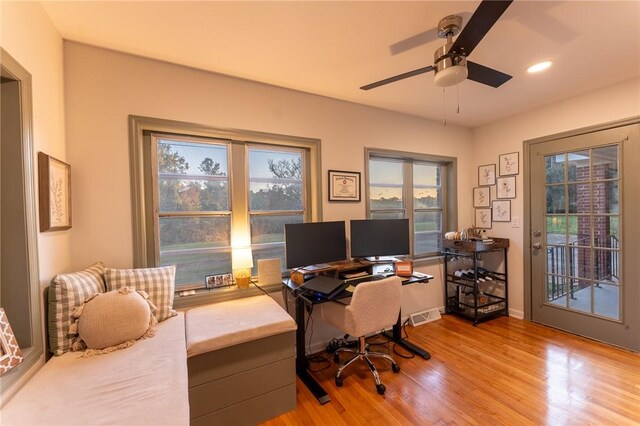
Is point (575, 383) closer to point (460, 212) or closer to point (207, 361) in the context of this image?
point (460, 212)

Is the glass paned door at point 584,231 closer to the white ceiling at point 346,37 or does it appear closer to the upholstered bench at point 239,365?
the white ceiling at point 346,37

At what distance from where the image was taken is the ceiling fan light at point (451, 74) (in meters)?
1.47

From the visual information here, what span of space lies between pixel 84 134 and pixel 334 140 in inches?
81.8

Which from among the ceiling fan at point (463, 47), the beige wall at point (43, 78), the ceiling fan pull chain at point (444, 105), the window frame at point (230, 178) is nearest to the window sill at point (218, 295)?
the window frame at point (230, 178)

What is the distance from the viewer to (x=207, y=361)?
1.65 meters

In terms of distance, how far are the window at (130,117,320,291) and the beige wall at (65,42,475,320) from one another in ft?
0.31

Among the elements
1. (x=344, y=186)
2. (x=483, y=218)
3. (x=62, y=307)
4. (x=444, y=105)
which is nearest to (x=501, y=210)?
(x=483, y=218)

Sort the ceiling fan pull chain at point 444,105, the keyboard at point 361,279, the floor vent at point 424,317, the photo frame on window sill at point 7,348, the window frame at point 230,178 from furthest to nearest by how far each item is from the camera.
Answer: the floor vent at point 424,317 → the ceiling fan pull chain at point 444,105 → the keyboard at point 361,279 → the window frame at point 230,178 → the photo frame on window sill at point 7,348

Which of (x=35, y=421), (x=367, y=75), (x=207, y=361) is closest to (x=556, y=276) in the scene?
(x=367, y=75)

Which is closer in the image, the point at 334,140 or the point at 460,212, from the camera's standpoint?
the point at 334,140

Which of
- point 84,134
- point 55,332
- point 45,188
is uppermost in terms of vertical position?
point 84,134

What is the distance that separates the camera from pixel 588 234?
2.86m

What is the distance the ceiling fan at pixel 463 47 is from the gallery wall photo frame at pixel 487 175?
7.30 feet

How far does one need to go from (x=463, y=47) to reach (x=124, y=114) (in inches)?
90.1
